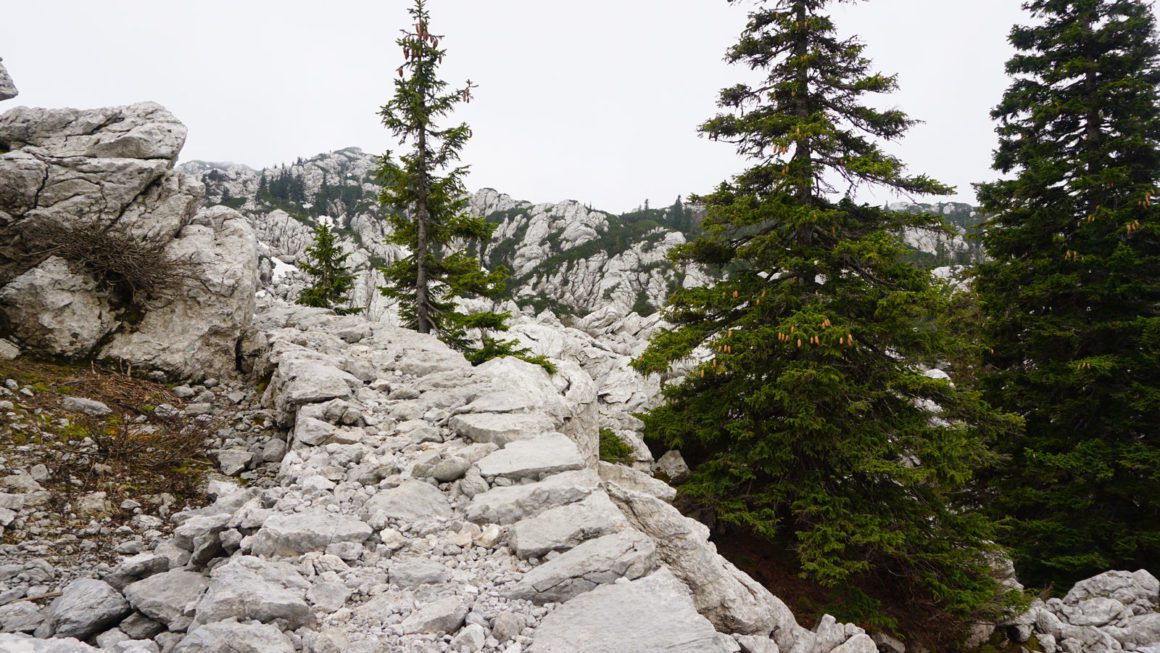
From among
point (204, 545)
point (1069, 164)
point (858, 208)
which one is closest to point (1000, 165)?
point (1069, 164)

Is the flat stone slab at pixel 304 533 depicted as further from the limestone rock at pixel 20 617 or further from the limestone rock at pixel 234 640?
the limestone rock at pixel 20 617

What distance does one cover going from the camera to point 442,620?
3.94 meters

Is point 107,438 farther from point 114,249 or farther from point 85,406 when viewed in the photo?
point 114,249

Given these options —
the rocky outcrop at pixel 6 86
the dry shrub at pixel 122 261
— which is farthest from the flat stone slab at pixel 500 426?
the rocky outcrop at pixel 6 86

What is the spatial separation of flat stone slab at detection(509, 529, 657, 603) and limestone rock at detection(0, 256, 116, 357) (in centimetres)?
991

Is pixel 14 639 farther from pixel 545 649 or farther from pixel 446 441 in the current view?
pixel 446 441

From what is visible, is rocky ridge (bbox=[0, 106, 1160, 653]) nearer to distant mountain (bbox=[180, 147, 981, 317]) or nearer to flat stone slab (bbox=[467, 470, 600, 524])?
flat stone slab (bbox=[467, 470, 600, 524])

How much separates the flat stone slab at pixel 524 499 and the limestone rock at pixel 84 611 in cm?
307

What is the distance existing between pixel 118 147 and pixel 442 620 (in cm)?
1310

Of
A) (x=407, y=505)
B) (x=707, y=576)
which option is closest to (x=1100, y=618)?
(x=707, y=576)

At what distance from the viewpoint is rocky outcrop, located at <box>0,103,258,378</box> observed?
8.98 metres

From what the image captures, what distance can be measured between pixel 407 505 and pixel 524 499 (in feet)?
4.47

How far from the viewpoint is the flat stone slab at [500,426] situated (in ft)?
24.0

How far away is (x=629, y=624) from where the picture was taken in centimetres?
395
